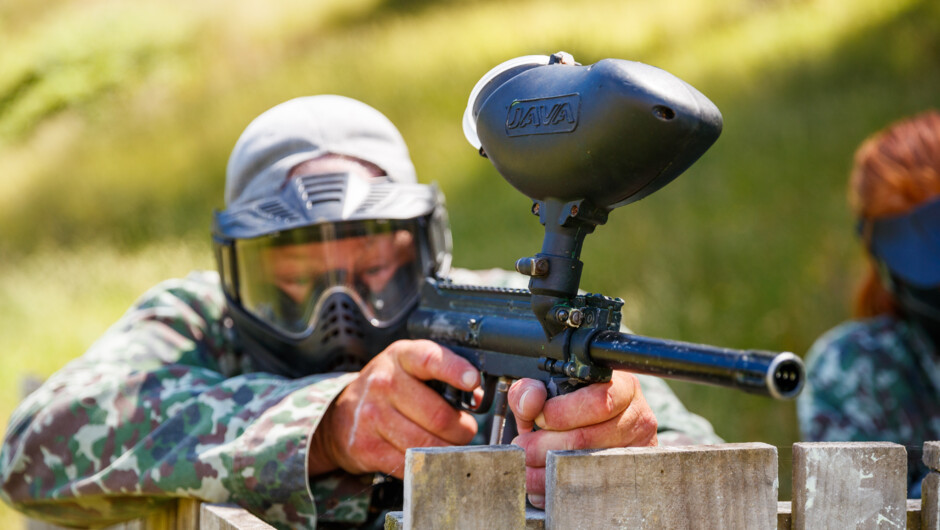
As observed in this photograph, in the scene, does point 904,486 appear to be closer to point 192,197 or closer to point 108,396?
point 108,396

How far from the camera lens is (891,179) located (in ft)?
11.6

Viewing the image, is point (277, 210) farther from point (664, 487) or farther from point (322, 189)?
point (664, 487)

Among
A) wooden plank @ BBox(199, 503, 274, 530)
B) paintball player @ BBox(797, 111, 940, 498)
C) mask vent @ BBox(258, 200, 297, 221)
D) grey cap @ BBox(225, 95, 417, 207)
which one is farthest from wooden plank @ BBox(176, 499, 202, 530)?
paintball player @ BBox(797, 111, 940, 498)

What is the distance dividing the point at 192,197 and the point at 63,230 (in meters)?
1.04

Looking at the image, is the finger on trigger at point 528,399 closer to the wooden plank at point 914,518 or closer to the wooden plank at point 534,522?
the wooden plank at point 534,522

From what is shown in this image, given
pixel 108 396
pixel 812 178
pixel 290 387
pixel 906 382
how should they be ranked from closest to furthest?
pixel 290 387 → pixel 108 396 → pixel 906 382 → pixel 812 178

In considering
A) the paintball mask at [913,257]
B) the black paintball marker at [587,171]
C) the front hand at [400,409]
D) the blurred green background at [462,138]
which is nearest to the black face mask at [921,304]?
the paintball mask at [913,257]

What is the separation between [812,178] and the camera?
6.84 m

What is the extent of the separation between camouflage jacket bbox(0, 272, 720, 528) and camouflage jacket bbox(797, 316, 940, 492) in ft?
4.43

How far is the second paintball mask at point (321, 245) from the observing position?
2.32m

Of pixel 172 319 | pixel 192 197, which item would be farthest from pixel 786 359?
pixel 192 197

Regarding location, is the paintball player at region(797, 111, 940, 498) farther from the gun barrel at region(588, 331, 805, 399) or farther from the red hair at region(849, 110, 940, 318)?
the gun barrel at region(588, 331, 805, 399)

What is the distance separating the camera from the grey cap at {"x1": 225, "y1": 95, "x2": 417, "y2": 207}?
2.55 m

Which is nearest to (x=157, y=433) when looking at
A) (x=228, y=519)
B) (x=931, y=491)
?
(x=228, y=519)
